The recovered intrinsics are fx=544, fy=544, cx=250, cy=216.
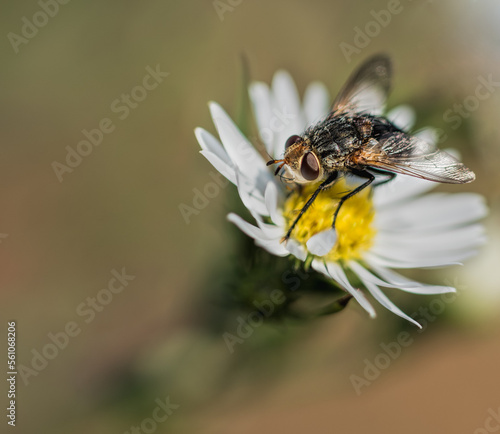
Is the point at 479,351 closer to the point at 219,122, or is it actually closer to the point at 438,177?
the point at 438,177

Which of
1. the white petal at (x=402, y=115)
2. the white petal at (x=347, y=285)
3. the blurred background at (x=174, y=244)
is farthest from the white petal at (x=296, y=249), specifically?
the white petal at (x=402, y=115)

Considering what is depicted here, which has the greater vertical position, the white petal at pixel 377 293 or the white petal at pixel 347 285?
the white petal at pixel 347 285

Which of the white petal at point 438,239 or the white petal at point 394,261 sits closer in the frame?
the white petal at point 394,261

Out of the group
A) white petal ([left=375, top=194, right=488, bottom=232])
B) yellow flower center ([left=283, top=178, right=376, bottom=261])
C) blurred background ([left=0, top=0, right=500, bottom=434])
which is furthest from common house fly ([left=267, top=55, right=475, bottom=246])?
blurred background ([left=0, top=0, right=500, bottom=434])

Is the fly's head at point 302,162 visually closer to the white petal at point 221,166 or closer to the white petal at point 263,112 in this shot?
the white petal at point 221,166

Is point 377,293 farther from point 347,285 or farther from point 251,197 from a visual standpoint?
point 251,197

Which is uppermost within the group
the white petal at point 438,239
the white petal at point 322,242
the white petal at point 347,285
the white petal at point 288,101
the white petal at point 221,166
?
the white petal at point 221,166

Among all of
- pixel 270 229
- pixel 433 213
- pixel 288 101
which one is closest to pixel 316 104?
pixel 288 101
